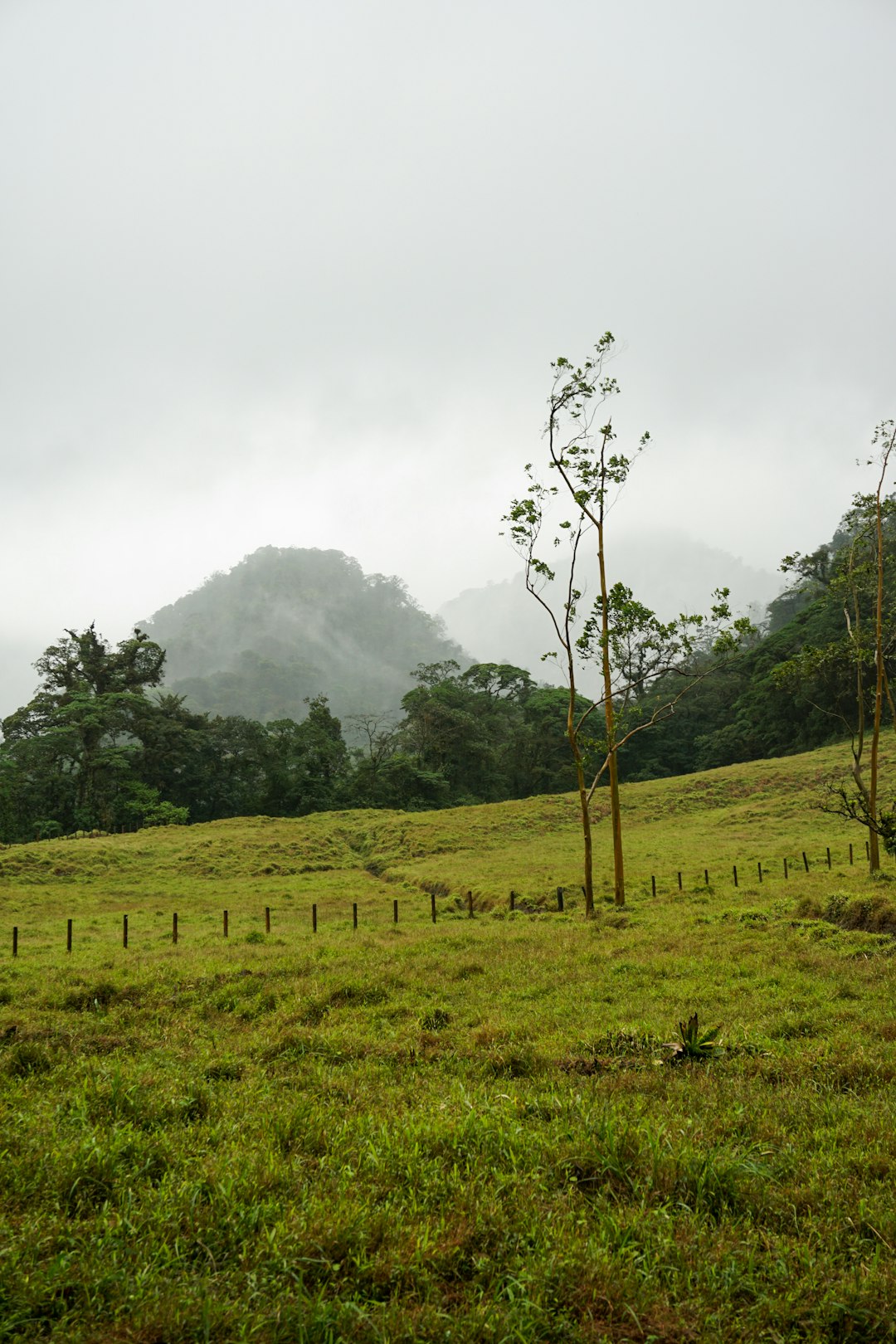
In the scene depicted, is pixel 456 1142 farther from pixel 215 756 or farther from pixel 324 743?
pixel 215 756

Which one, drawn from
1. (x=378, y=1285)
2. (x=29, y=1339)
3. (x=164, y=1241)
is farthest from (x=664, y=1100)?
(x=29, y=1339)

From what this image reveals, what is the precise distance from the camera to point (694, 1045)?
7.96 m

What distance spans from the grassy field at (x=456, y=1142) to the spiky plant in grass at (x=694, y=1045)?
17 centimetres

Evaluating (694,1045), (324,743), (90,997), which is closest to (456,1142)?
(694,1045)

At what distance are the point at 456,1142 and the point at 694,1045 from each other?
364 centimetres

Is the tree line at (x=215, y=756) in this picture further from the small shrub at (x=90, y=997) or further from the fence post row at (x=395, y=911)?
the small shrub at (x=90, y=997)

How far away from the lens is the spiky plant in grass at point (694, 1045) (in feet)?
26.0

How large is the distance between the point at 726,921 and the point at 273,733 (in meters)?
65.6

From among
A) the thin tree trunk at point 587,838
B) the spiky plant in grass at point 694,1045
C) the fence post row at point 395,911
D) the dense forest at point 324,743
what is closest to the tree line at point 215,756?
the dense forest at point 324,743

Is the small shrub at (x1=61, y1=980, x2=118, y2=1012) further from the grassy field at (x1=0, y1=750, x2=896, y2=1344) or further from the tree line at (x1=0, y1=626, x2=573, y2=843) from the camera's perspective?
the tree line at (x1=0, y1=626, x2=573, y2=843)

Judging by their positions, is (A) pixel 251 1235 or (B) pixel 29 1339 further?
(A) pixel 251 1235

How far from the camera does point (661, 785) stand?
62188 millimetres

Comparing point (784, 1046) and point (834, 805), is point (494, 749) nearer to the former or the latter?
point (834, 805)

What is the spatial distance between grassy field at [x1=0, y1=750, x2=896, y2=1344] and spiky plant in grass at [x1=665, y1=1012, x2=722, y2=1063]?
0.17 meters
